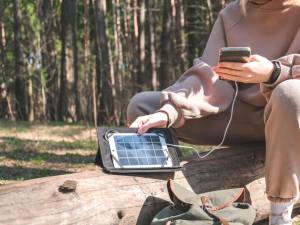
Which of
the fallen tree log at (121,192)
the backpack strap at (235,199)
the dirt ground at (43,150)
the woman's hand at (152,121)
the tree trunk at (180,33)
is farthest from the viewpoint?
the tree trunk at (180,33)

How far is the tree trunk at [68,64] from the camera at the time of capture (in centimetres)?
1029

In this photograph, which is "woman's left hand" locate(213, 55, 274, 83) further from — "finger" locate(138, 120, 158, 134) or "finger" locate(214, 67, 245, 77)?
"finger" locate(138, 120, 158, 134)

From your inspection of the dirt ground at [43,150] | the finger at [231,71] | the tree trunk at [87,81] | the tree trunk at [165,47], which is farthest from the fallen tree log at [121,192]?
the tree trunk at [165,47]

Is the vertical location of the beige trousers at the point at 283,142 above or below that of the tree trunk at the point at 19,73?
above

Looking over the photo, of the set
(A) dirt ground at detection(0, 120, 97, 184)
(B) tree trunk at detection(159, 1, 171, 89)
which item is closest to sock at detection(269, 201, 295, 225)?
(A) dirt ground at detection(0, 120, 97, 184)

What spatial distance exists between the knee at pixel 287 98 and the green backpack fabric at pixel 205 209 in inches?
15.2

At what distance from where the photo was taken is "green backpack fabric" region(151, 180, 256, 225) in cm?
210

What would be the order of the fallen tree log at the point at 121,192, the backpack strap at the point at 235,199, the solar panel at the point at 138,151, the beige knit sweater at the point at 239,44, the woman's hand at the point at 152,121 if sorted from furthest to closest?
the beige knit sweater at the point at 239,44, the woman's hand at the point at 152,121, the solar panel at the point at 138,151, the backpack strap at the point at 235,199, the fallen tree log at the point at 121,192

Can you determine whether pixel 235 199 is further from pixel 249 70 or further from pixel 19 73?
pixel 19 73

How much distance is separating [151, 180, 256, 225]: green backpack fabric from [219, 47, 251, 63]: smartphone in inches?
20.9

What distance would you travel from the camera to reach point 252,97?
269cm

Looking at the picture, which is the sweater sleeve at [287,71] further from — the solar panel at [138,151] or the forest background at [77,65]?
the forest background at [77,65]

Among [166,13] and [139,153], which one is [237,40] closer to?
[139,153]

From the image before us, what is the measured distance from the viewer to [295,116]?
2.21 metres
